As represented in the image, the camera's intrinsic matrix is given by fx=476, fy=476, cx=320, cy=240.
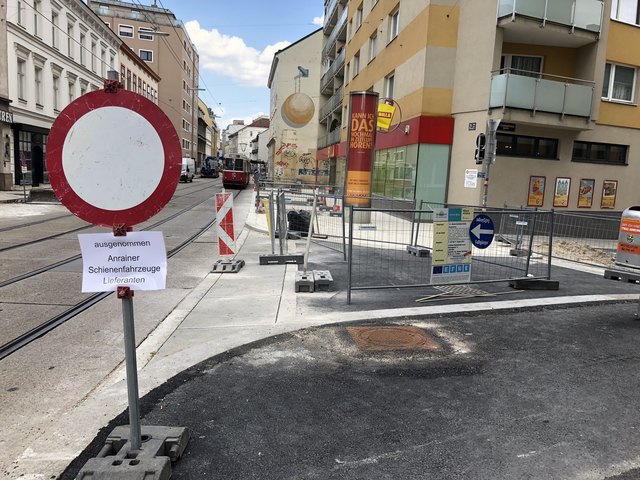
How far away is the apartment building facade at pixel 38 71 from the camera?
26.8 m

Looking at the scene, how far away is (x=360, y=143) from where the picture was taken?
53.0ft

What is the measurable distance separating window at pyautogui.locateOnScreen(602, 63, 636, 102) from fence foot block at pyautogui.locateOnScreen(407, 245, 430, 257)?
44.2 ft

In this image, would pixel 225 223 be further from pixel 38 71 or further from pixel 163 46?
pixel 163 46

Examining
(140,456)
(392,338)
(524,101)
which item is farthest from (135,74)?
(140,456)

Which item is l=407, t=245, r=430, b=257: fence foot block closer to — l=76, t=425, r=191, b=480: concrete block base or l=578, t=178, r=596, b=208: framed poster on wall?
l=76, t=425, r=191, b=480: concrete block base

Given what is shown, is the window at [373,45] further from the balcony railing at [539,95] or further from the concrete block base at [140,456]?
the concrete block base at [140,456]

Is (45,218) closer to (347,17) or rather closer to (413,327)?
(413,327)

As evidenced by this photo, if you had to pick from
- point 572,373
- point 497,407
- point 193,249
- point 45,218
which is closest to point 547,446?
point 497,407

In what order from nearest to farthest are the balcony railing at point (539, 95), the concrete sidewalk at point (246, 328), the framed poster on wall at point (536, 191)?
the concrete sidewalk at point (246, 328) → the balcony railing at point (539, 95) → the framed poster on wall at point (536, 191)

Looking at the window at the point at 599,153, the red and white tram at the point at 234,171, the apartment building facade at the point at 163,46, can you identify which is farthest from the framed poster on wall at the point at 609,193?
the apartment building facade at the point at 163,46

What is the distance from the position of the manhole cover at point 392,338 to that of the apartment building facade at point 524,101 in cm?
1143

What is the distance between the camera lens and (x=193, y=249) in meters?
11.5

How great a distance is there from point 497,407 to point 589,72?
1832 cm

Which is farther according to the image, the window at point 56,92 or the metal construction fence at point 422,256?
the window at point 56,92
